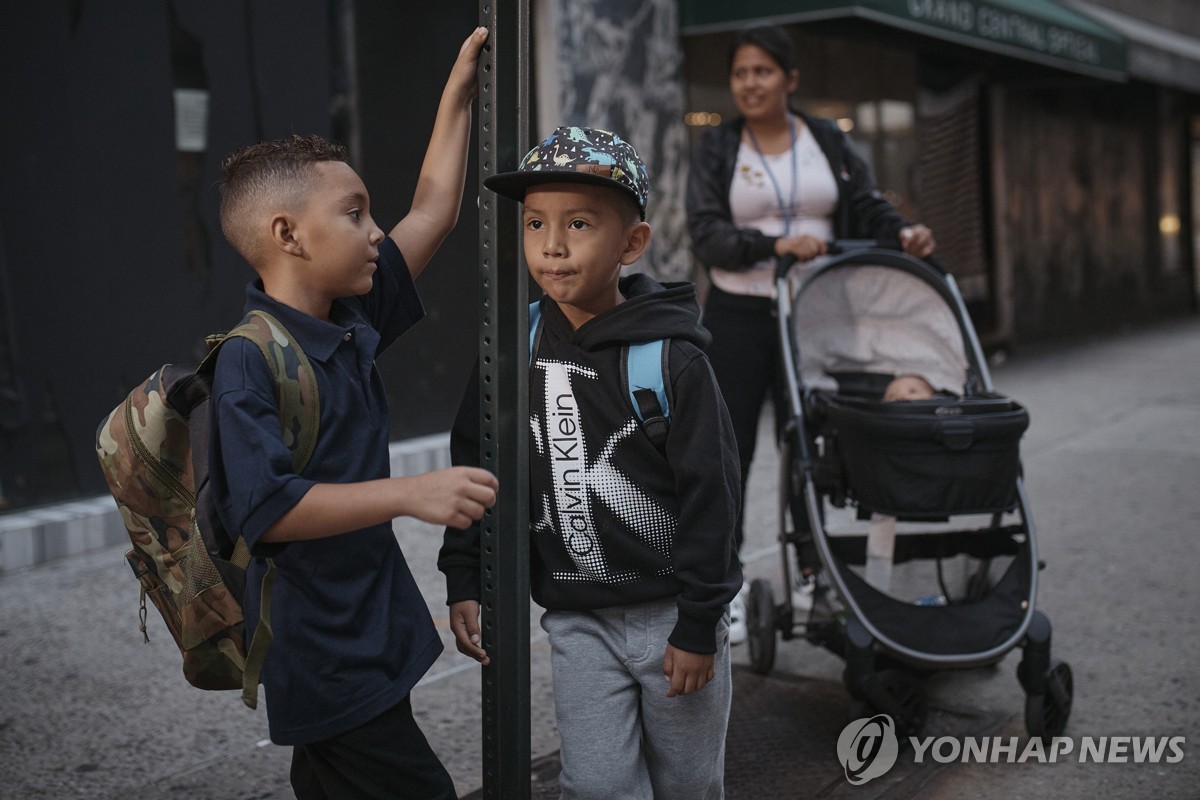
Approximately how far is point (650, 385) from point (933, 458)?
52.5 inches

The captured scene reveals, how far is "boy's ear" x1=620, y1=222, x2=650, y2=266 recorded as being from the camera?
2.35m

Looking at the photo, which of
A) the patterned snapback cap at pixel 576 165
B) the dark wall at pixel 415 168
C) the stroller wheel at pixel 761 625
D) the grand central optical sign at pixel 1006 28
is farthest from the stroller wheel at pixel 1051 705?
the grand central optical sign at pixel 1006 28

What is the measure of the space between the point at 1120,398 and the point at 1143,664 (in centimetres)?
667

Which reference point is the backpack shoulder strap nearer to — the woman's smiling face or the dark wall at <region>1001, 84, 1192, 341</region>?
the woman's smiling face

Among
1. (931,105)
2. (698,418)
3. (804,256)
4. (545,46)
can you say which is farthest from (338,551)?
(931,105)

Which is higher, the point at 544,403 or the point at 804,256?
the point at 804,256

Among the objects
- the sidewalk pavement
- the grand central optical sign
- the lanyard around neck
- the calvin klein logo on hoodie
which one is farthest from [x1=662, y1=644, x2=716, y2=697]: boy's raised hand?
the grand central optical sign

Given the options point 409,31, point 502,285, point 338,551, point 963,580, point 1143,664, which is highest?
point 409,31

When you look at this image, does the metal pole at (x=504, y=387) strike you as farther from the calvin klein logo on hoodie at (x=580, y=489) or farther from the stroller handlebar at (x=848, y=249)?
the stroller handlebar at (x=848, y=249)

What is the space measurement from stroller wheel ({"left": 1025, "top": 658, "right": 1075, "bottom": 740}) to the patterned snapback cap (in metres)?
1.94

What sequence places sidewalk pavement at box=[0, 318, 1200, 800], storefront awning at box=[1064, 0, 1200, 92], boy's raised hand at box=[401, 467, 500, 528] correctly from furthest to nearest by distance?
storefront awning at box=[1064, 0, 1200, 92] < sidewalk pavement at box=[0, 318, 1200, 800] < boy's raised hand at box=[401, 467, 500, 528]

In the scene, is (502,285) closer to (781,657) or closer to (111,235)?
(781,657)

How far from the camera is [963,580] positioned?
4035 millimetres

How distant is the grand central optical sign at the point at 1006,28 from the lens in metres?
9.78
